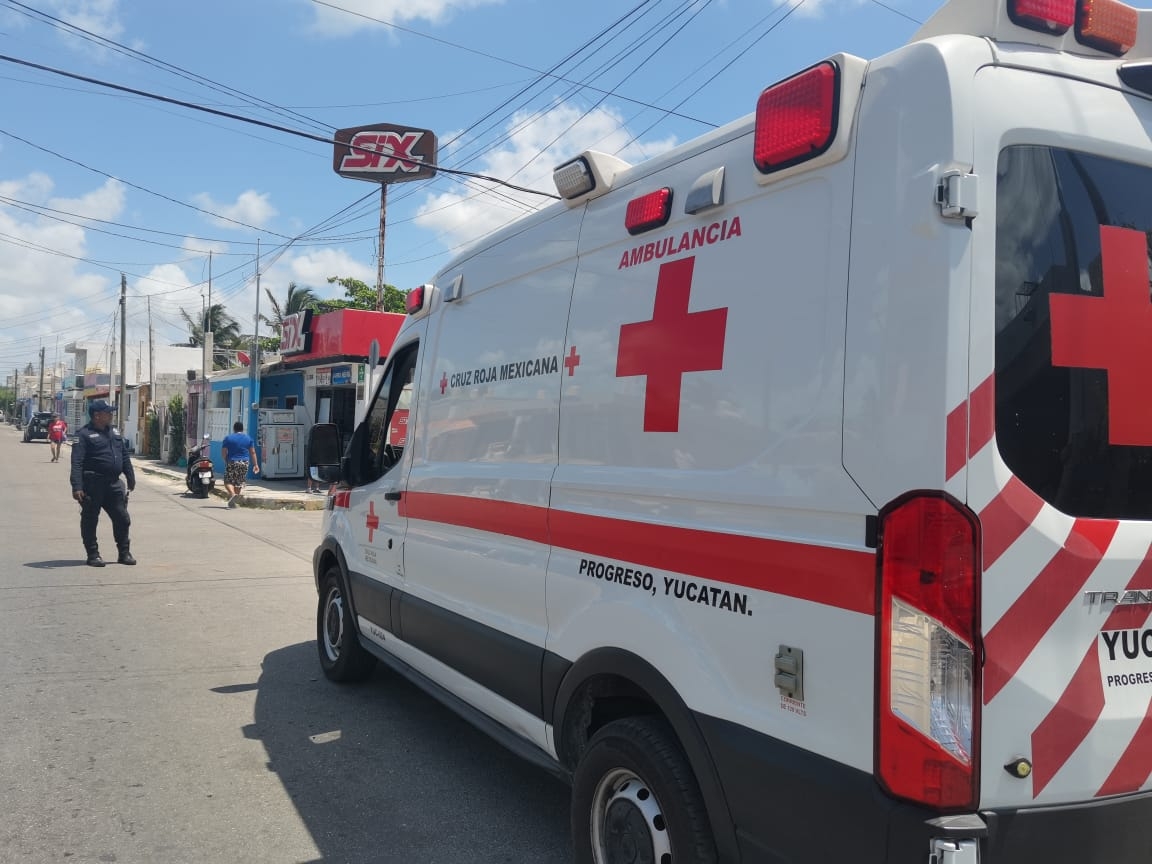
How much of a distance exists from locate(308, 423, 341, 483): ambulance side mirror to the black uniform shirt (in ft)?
19.6

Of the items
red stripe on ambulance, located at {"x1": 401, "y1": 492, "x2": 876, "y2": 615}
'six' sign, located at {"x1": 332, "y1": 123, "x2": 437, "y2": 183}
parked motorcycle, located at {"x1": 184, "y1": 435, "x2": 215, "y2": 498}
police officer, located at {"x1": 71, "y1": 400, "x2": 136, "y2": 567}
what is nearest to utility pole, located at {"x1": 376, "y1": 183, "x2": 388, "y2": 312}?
'six' sign, located at {"x1": 332, "y1": 123, "x2": 437, "y2": 183}

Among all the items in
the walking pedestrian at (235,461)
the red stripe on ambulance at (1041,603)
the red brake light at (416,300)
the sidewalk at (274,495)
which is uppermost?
the red brake light at (416,300)

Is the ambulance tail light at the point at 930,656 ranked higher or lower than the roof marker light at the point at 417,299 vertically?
lower

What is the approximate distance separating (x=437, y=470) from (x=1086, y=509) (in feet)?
9.62

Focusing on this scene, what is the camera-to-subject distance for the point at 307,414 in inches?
927

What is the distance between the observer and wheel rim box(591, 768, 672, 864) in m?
2.64

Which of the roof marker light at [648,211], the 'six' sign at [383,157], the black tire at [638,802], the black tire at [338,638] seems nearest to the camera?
the black tire at [638,802]

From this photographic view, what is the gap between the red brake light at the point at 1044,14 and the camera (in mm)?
2189

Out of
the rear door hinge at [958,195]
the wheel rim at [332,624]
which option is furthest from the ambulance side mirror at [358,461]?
the rear door hinge at [958,195]

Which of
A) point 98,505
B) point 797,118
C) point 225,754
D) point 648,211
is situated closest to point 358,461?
point 225,754

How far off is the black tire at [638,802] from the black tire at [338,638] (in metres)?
2.92

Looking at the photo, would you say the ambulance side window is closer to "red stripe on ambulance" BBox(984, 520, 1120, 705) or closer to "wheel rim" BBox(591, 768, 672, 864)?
"wheel rim" BBox(591, 768, 672, 864)

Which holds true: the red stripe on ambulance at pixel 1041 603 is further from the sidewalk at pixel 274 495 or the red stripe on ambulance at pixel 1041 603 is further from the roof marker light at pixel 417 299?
the sidewalk at pixel 274 495

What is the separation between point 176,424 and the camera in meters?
31.4
